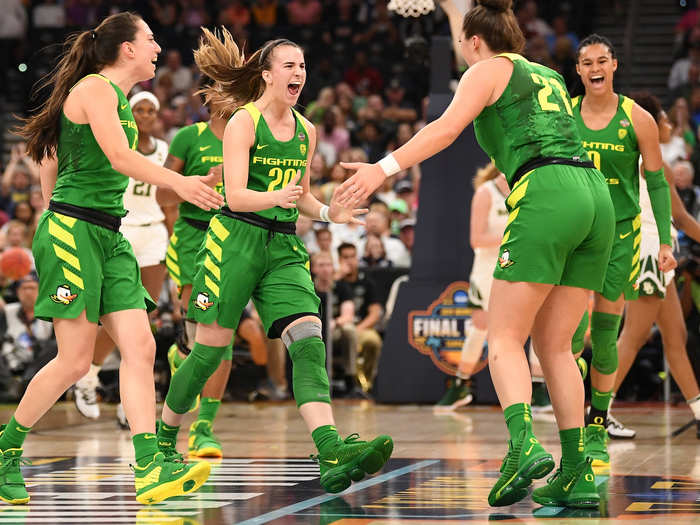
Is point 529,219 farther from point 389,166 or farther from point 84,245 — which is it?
point 84,245

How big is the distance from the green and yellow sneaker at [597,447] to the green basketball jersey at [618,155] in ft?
3.63

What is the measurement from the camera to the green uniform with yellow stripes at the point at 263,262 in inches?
215

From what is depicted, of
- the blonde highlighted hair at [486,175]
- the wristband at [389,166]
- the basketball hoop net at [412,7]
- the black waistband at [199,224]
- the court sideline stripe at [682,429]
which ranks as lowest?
the court sideline stripe at [682,429]

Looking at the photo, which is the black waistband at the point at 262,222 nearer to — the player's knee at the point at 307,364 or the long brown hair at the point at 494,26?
the player's knee at the point at 307,364

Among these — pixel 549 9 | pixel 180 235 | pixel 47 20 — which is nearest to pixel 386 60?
pixel 549 9

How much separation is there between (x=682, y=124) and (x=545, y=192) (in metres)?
10.1

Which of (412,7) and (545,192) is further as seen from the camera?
(412,7)

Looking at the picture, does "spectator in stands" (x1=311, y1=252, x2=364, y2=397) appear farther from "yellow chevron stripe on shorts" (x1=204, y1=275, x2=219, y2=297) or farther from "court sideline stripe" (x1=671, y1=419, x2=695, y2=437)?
"yellow chevron stripe on shorts" (x1=204, y1=275, x2=219, y2=297)

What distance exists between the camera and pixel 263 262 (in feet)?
18.0

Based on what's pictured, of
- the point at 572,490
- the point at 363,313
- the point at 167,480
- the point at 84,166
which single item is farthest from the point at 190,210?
the point at 363,313

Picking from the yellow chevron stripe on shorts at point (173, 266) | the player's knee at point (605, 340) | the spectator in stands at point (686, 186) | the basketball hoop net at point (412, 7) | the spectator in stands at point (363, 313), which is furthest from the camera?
the spectator in stands at point (686, 186)

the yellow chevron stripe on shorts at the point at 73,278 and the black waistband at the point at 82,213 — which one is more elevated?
the black waistband at the point at 82,213

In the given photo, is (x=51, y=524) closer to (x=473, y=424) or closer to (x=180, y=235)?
(x=180, y=235)

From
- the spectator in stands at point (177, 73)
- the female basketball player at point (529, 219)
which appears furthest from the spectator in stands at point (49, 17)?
the female basketball player at point (529, 219)
